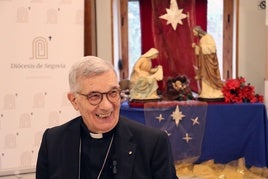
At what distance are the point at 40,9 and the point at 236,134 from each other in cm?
203

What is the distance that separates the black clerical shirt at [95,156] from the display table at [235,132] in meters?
1.84

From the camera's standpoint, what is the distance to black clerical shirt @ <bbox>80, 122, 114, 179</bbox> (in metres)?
1.44

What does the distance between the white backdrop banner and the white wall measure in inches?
90.0

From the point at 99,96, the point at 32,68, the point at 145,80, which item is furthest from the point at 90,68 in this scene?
the point at 145,80

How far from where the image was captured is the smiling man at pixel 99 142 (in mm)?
1319

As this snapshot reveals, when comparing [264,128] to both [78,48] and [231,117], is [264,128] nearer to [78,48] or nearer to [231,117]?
[231,117]

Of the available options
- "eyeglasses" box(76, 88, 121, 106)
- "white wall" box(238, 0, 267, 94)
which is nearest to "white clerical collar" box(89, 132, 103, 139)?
"eyeglasses" box(76, 88, 121, 106)

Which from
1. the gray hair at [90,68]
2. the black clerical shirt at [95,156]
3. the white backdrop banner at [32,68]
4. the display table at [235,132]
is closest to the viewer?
the gray hair at [90,68]

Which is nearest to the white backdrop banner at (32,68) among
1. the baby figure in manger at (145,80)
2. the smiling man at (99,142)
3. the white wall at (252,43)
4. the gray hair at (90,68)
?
the baby figure in manger at (145,80)

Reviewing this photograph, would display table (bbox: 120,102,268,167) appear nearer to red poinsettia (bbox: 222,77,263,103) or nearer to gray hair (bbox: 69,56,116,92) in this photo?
red poinsettia (bbox: 222,77,263,103)

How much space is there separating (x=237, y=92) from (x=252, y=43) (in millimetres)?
1213

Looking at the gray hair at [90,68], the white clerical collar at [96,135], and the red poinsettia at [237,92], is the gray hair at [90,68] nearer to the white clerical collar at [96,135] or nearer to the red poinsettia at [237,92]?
the white clerical collar at [96,135]

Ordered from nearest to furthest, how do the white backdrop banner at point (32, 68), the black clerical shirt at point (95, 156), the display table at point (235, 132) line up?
the black clerical shirt at point (95, 156)
the white backdrop banner at point (32, 68)
the display table at point (235, 132)

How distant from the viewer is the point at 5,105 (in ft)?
8.94
